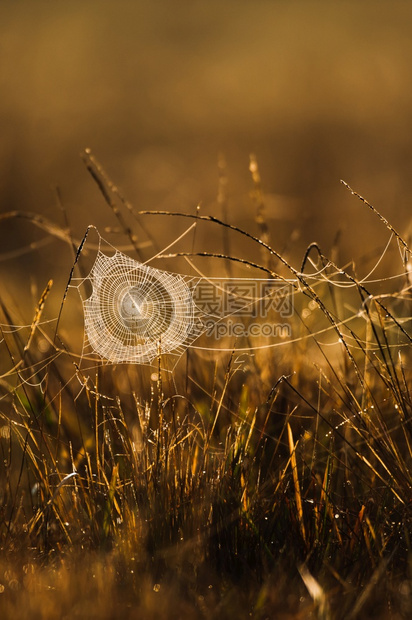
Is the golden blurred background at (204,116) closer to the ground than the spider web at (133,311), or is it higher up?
higher up

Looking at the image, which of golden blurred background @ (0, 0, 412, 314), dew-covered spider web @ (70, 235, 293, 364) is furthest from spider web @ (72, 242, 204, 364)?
golden blurred background @ (0, 0, 412, 314)

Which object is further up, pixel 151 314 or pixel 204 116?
pixel 204 116

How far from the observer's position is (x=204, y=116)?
49.1ft

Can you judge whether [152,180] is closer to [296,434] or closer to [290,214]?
[290,214]

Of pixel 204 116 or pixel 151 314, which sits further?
pixel 204 116

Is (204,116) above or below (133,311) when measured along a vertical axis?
above

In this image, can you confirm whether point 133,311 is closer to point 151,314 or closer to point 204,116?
point 151,314

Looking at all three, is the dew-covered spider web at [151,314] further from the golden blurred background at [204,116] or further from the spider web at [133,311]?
the golden blurred background at [204,116]

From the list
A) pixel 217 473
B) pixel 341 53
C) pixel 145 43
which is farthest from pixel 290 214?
pixel 145 43

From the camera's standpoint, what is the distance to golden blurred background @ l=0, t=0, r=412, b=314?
8.28 metres

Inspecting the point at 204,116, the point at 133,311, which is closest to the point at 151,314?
the point at 133,311

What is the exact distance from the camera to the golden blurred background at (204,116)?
828cm

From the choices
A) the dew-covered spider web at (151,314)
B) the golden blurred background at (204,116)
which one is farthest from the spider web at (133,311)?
the golden blurred background at (204,116)

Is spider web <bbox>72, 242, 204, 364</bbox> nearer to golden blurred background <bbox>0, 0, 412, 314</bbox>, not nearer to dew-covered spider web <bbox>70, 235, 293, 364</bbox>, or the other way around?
dew-covered spider web <bbox>70, 235, 293, 364</bbox>
